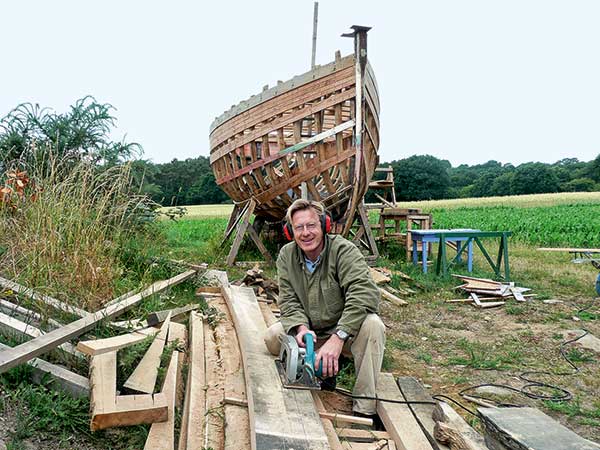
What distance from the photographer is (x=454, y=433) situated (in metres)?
2.51

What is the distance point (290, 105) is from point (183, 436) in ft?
19.8

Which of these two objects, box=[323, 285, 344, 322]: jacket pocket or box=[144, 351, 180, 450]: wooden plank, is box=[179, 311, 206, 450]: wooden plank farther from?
box=[323, 285, 344, 322]: jacket pocket

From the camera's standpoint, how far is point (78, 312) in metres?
3.97

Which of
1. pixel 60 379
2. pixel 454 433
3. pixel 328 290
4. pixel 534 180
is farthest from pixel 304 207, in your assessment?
pixel 534 180

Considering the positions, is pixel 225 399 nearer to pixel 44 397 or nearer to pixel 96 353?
pixel 96 353

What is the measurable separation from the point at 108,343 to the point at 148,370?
301mm

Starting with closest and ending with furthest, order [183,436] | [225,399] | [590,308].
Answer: [183,436], [225,399], [590,308]

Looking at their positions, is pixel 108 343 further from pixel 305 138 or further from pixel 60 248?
pixel 305 138

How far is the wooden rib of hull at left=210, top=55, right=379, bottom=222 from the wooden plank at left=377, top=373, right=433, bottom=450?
201 inches

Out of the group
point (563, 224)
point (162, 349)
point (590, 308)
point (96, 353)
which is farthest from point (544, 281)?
point (563, 224)

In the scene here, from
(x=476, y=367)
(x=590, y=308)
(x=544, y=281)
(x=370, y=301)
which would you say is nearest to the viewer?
(x=370, y=301)

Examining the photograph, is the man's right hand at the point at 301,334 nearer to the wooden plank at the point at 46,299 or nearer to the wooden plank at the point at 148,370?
the wooden plank at the point at 148,370

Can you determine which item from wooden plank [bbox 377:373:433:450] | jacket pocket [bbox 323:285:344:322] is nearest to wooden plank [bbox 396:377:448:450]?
wooden plank [bbox 377:373:433:450]

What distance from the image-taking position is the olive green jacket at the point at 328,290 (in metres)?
3.13
